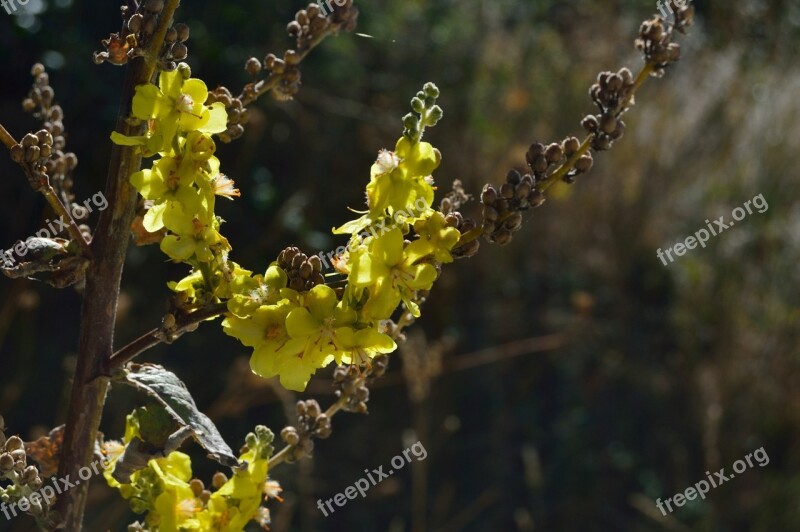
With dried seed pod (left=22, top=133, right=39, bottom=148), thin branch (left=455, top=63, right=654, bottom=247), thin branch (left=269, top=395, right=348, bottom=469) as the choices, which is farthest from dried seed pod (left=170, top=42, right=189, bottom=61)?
thin branch (left=269, top=395, right=348, bottom=469)

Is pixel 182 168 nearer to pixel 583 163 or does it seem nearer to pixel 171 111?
pixel 171 111

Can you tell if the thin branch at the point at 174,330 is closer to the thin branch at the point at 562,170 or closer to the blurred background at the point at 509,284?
the thin branch at the point at 562,170

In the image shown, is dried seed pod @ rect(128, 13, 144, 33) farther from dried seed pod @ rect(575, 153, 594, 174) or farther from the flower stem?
dried seed pod @ rect(575, 153, 594, 174)

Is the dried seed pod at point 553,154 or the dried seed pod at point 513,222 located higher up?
the dried seed pod at point 553,154

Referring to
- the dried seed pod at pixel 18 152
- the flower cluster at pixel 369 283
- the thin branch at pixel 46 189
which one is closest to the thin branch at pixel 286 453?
the flower cluster at pixel 369 283

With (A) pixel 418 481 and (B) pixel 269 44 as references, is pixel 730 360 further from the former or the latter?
(B) pixel 269 44

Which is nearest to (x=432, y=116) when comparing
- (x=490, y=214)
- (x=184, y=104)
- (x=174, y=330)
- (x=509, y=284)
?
(x=490, y=214)
